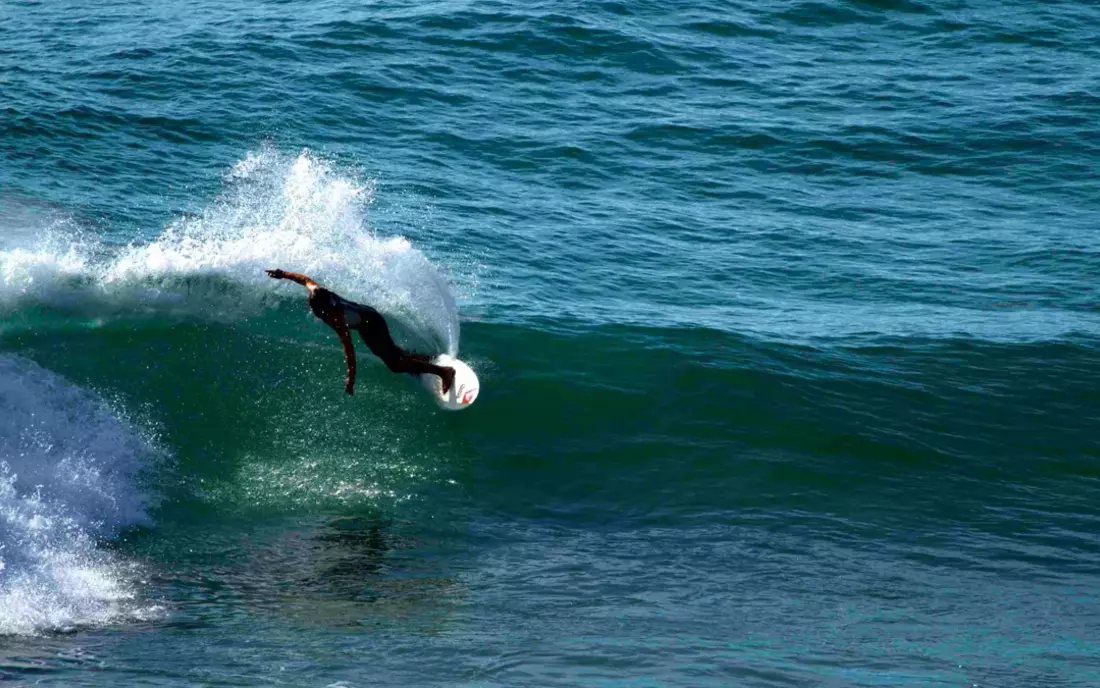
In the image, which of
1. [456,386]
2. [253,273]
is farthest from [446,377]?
[253,273]

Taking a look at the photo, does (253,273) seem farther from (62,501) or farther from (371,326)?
(62,501)

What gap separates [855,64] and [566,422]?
20.9 meters

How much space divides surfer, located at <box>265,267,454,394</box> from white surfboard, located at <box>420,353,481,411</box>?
5.2 inches

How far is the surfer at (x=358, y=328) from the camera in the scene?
1360 centimetres

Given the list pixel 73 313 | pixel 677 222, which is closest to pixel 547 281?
pixel 677 222

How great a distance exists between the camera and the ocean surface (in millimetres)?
12484

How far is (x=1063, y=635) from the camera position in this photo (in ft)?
41.1

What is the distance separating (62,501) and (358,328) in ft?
12.5

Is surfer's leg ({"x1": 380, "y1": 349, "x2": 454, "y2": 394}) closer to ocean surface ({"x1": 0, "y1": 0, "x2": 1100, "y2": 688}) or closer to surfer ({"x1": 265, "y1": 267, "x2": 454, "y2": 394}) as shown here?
surfer ({"x1": 265, "y1": 267, "x2": 454, "y2": 394})

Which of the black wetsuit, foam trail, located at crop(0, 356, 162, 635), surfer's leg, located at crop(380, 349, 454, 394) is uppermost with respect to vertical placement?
the black wetsuit

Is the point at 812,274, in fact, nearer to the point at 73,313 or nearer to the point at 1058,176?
the point at 1058,176

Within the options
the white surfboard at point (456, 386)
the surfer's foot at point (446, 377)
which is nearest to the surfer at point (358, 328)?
the surfer's foot at point (446, 377)

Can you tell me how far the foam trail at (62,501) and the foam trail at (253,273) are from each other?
1.90 meters

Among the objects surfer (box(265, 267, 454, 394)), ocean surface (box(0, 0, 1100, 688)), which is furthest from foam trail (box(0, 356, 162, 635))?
surfer (box(265, 267, 454, 394))
